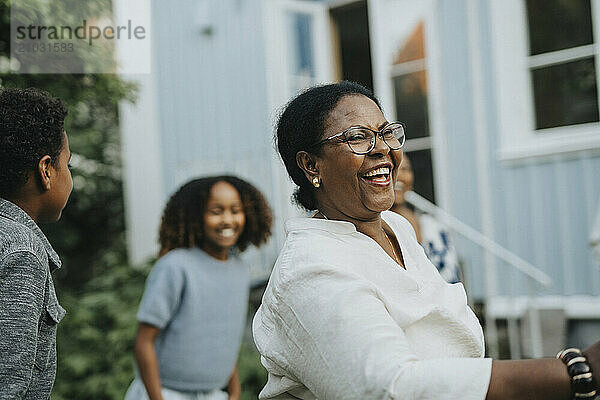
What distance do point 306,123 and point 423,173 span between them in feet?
19.0

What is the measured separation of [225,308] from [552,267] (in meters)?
3.69

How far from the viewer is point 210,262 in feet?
11.9

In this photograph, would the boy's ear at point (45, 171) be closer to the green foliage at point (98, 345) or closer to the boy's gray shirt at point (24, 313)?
the boy's gray shirt at point (24, 313)

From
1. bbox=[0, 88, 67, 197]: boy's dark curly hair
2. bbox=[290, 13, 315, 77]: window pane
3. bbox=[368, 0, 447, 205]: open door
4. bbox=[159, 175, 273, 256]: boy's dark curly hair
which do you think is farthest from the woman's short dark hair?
bbox=[290, 13, 315, 77]: window pane

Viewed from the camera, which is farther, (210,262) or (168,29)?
(168,29)

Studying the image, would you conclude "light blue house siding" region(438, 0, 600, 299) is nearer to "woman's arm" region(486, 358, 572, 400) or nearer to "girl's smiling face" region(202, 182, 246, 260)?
"girl's smiling face" region(202, 182, 246, 260)

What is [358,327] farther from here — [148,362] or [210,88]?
[210,88]

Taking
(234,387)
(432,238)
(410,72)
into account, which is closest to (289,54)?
(410,72)

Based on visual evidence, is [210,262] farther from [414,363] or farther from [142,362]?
[414,363]

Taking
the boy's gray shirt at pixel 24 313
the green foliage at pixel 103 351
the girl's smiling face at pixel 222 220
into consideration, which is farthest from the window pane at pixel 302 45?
the boy's gray shirt at pixel 24 313

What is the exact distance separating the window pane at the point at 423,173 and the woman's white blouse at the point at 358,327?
5.66 m

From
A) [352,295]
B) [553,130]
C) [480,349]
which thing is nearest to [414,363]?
[352,295]

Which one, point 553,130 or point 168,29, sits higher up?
point 168,29

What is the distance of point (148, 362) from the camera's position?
10.7ft
